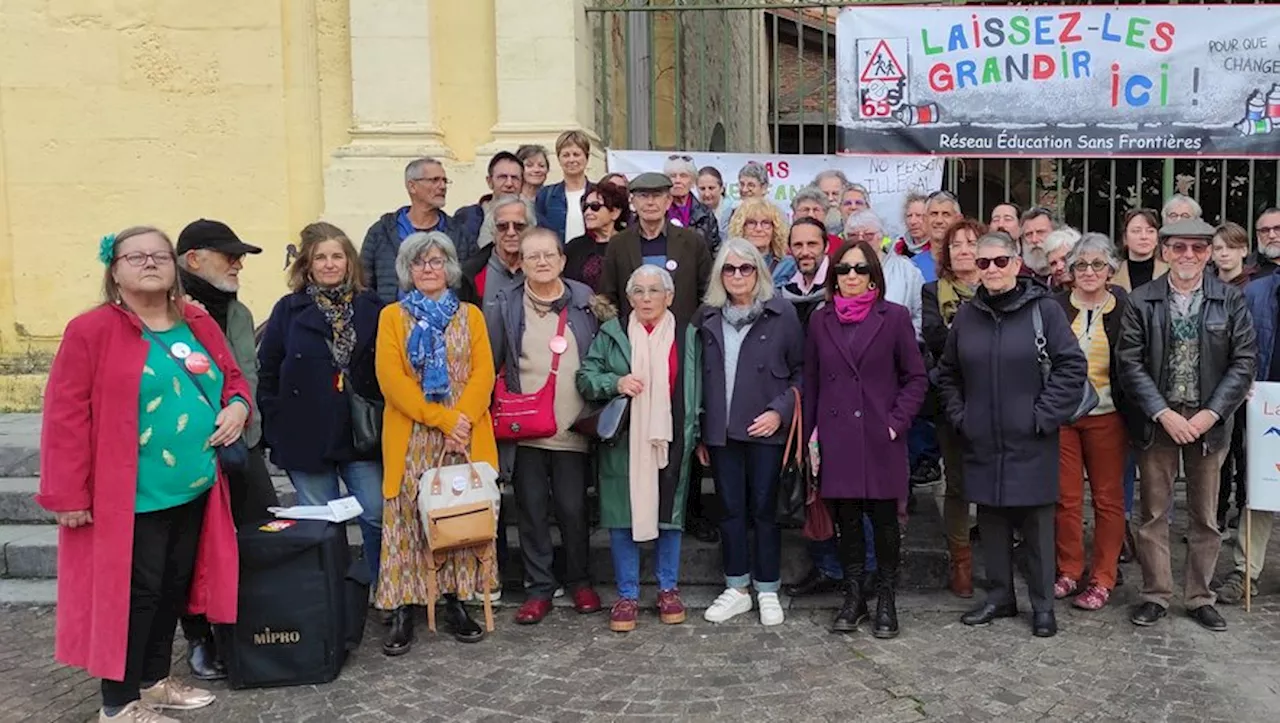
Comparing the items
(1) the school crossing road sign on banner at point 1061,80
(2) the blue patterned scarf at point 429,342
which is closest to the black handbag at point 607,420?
(2) the blue patterned scarf at point 429,342

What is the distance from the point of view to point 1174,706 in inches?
153

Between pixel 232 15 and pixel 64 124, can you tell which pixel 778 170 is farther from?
pixel 64 124

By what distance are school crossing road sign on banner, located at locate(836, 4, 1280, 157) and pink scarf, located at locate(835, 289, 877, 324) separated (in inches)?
123

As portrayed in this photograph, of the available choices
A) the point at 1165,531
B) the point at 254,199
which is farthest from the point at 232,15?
the point at 1165,531

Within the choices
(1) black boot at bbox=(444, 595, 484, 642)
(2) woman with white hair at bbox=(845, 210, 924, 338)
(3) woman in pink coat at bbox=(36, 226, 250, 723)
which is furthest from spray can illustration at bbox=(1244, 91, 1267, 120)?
(3) woman in pink coat at bbox=(36, 226, 250, 723)

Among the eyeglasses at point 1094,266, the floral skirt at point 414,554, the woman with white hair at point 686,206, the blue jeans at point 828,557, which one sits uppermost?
the woman with white hair at point 686,206

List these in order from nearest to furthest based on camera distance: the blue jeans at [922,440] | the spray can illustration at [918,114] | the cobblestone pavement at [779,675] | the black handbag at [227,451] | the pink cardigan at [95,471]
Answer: the pink cardigan at [95,471], the black handbag at [227,451], the cobblestone pavement at [779,675], the blue jeans at [922,440], the spray can illustration at [918,114]

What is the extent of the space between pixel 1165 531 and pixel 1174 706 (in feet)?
3.74

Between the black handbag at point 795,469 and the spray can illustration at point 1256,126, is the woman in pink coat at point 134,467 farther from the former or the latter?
the spray can illustration at point 1256,126

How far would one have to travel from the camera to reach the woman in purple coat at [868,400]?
4648 millimetres

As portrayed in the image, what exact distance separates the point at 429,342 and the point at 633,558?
4.81ft

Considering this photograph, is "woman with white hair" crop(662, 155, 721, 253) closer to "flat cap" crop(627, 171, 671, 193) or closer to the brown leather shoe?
"flat cap" crop(627, 171, 671, 193)

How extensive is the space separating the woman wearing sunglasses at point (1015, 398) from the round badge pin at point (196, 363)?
3.25 meters

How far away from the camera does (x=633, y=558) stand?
16.4 ft
